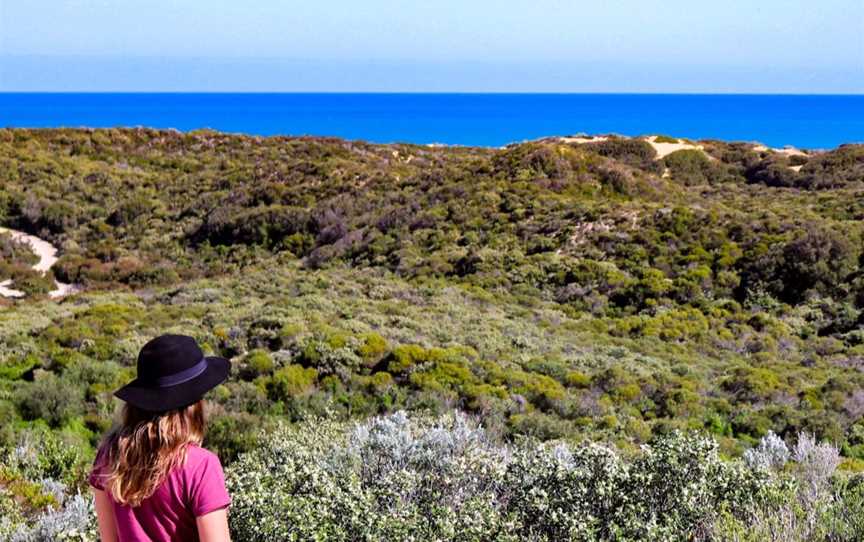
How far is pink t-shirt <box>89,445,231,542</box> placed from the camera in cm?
262

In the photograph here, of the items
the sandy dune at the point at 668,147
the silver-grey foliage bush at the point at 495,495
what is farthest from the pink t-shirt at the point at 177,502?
the sandy dune at the point at 668,147

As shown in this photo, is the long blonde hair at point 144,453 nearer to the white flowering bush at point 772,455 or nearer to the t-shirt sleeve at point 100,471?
the t-shirt sleeve at point 100,471

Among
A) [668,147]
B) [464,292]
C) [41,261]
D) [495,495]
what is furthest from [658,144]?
[495,495]

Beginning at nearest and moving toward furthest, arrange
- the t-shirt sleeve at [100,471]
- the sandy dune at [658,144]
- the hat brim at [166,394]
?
the hat brim at [166,394] → the t-shirt sleeve at [100,471] → the sandy dune at [658,144]

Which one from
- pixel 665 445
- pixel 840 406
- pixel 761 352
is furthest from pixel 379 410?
pixel 761 352

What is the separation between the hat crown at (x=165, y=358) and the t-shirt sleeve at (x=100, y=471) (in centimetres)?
37

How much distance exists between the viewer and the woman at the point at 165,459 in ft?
8.46

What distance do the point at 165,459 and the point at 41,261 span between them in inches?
974

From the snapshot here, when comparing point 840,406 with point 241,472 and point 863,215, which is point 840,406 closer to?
point 241,472

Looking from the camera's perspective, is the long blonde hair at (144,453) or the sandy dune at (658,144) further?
the sandy dune at (658,144)

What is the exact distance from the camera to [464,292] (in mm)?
18156

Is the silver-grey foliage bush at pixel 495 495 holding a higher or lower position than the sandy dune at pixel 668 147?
higher

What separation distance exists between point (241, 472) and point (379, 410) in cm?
403

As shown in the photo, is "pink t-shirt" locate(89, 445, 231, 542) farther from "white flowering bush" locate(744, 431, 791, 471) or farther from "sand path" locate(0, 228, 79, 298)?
"sand path" locate(0, 228, 79, 298)
